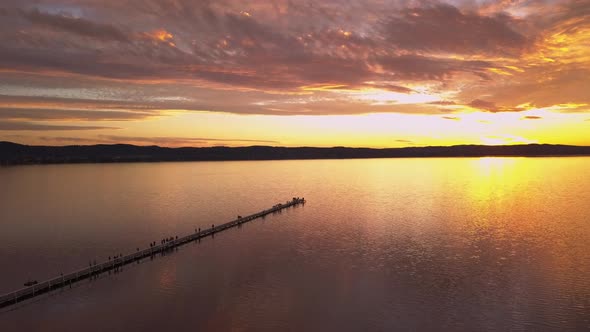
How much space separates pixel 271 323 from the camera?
30172 mm

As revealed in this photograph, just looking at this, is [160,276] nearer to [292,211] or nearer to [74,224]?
[74,224]

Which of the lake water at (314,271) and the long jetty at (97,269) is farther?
the long jetty at (97,269)

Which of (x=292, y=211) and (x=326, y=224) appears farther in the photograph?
(x=292, y=211)

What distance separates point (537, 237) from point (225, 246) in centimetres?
3920

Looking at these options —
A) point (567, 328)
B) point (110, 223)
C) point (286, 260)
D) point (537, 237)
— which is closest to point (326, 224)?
point (286, 260)

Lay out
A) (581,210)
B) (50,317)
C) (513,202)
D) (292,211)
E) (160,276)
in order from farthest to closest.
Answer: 1. (513,202)
2. (292,211)
3. (581,210)
4. (160,276)
5. (50,317)

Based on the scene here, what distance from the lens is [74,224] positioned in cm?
6681

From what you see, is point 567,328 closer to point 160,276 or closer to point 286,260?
point 286,260

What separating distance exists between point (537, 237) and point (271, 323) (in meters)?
42.2

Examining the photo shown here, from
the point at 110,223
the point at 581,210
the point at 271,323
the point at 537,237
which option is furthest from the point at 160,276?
the point at 581,210

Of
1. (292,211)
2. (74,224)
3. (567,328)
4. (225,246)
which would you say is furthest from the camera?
(292,211)

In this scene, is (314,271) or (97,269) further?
(97,269)

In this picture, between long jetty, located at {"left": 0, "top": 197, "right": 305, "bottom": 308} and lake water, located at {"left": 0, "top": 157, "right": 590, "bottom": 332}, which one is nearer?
lake water, located at {"left": 0, "top": 157, "right": 590, "bottom": 332}

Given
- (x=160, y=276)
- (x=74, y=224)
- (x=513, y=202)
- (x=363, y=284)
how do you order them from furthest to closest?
(x=513, y=202) → (x=74, y=224) → (x=160, y=276) → (x=363, y=284)
